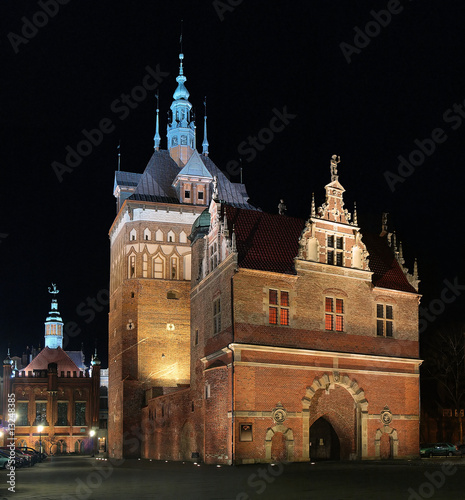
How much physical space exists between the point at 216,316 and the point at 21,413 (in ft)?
198

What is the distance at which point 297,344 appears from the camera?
4116 cm

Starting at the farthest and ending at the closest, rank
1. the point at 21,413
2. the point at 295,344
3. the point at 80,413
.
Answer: the point at 80,413
the point at 21,413
the point at 295,344

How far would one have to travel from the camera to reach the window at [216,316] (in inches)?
1673

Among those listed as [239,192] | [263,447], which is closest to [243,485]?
[263,447]

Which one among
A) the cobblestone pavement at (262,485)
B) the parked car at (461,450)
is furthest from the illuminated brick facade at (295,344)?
the parked car at (461,450)

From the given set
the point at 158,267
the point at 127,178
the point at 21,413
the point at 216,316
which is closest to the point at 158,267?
the point at 158,267

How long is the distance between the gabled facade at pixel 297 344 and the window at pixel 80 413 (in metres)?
52.4

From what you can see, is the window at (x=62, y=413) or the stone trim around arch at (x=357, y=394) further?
the window at (x=62, y=413)

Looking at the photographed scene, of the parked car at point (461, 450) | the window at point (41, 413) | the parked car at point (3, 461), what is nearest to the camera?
the parked car at point (3, 461)

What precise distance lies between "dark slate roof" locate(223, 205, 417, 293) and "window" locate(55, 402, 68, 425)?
2405 inches

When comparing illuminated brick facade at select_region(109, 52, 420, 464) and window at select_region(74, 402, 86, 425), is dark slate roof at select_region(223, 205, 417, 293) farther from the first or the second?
window at select_region(74, 402, 86, 425)

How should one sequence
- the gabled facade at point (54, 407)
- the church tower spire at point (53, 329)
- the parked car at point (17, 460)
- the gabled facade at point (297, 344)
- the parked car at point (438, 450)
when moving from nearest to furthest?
the gabled facade at point (297, 344)
the parked car at point (17, 460)
the parked car at point (438, 450)
the gabled facade at point (54, 407)
the church tower spire at point (53, 329)

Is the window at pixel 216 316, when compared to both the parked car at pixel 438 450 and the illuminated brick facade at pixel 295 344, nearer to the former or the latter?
the illuminated brick facade at pixel 295 344

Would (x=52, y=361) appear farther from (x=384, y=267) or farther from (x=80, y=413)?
(x=384, y=267)
